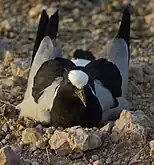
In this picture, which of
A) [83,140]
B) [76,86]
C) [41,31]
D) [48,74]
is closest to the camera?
[83,140]

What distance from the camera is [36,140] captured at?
4543 millimetres

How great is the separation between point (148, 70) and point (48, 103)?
121 centimetres

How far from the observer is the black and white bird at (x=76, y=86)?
4824mm

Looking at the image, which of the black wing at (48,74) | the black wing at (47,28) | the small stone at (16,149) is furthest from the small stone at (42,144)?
the black wing at (47,28)

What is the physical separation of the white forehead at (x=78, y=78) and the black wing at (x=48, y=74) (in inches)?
16.6

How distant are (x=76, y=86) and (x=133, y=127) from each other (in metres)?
0.52

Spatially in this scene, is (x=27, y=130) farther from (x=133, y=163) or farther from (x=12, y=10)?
(x=12, y=10)

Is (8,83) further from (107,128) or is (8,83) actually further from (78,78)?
(107,128)

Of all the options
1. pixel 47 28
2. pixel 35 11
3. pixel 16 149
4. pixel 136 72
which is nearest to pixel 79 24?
pixel 35 11

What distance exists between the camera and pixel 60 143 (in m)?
4.39

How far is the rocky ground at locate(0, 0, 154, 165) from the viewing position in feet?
14.4

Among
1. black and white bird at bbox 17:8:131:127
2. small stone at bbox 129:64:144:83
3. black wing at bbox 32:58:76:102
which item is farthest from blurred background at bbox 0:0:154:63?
black wing at bbox 32:58:76:102

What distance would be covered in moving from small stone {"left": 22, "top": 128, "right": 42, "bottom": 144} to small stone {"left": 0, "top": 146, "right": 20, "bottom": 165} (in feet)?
1.11

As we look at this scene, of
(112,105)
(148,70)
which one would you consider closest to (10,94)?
(112,105)
